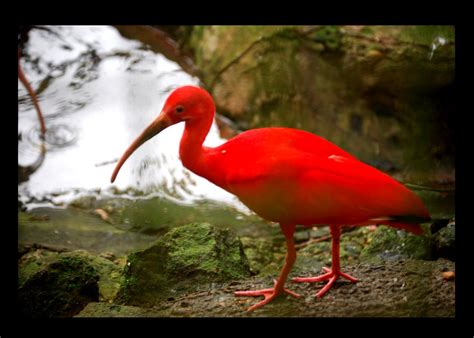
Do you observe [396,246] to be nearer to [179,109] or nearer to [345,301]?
[345,301]

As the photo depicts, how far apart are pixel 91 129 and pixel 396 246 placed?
175 cm

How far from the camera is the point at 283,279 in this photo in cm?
257

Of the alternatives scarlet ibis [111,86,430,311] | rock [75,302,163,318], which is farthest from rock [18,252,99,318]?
scarlet ibis [111,86,430,311]

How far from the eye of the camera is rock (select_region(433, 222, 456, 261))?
9.55 ft

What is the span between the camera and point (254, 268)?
3480mm

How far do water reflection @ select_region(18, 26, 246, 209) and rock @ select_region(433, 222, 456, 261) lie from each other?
1.06 metres

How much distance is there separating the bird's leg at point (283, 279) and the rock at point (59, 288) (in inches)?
27.9

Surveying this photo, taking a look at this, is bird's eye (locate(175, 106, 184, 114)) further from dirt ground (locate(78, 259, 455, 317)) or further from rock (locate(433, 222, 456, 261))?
rock (locate(433, 222, 456, 261))

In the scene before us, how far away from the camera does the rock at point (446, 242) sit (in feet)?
9.55

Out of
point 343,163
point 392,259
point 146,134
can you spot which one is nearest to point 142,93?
point 146,134

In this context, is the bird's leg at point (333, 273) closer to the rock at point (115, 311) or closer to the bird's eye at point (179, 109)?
the rock at point (115, 311)
